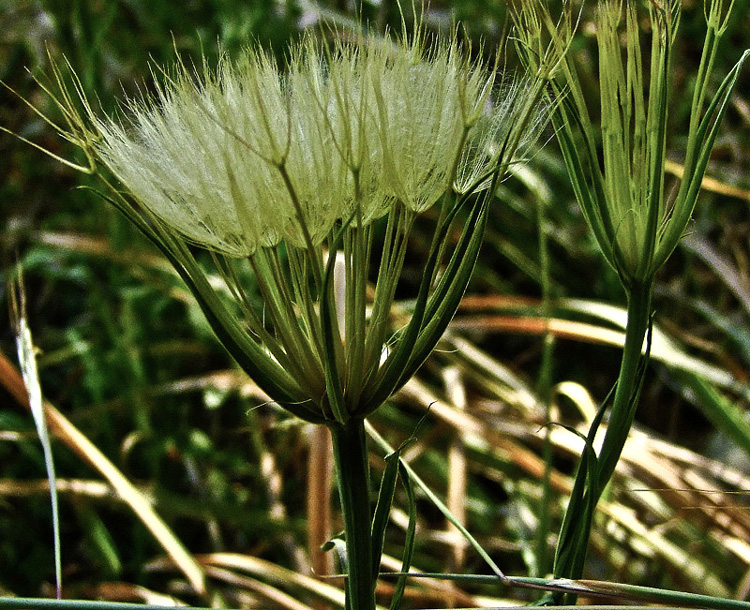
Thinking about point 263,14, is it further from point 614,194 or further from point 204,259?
point 614,194

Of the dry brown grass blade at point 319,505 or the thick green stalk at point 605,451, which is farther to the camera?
the dry brown grass blade at point 319,505

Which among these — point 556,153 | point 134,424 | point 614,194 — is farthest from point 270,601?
point 556,153

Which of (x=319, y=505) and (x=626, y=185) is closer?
(x=626, y=185)

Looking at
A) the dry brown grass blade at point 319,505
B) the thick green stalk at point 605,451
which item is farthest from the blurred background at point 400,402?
the thick green stalk at point 605,451

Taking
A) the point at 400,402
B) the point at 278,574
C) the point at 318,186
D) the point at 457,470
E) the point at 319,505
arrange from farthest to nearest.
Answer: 1. the point at 400,402
2. the point at 457,470
3. the point at 278,574
4. the point at 319,505
5. the point at 318,186

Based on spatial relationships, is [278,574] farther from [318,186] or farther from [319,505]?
[318,186]

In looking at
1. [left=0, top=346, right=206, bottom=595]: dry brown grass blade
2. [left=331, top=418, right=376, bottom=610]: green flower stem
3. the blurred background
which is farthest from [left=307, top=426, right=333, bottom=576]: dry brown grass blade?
[left=331, top=418, right=376, bottom=610]: green flower stem

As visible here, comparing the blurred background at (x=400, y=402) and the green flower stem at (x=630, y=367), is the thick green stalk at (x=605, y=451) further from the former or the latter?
the blurred background at (x=400, y=402)

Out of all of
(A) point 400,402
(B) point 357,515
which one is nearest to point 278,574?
(A) point 400,402
